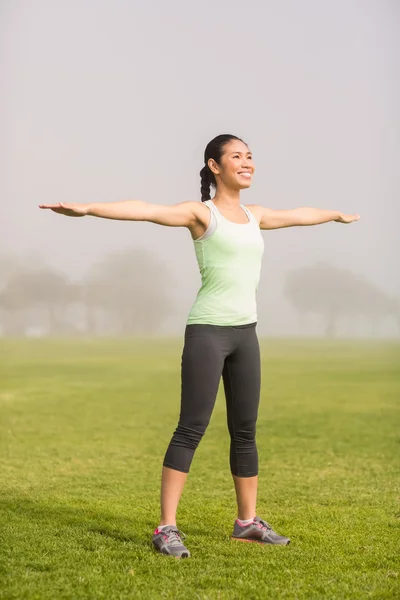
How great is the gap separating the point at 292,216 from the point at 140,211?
3.41ft

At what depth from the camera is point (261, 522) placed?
14.4ft

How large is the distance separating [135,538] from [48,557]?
61 cm

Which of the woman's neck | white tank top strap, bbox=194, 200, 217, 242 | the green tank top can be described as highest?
the woman's neck

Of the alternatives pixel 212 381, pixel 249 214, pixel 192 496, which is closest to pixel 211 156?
pixel 249 214

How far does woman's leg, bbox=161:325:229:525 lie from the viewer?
13.3 ft

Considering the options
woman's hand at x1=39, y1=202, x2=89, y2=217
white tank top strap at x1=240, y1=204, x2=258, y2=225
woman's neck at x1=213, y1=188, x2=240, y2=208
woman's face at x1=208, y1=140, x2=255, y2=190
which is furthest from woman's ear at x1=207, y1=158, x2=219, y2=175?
woman's hand at x1=39, y1=202, x2=89, y2=217

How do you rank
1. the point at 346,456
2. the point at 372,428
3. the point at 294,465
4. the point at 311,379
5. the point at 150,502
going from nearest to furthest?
the point at 150,502, the point at 294,465, the point at 346,456, the point at 372,428, the point at 311,379

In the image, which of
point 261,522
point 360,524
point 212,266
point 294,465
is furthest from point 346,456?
point 212,266

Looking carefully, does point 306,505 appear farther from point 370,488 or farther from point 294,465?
point 294,465

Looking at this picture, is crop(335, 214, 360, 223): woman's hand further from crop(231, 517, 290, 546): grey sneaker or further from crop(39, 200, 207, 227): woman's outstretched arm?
crop(231, 517, 290, 546): grey sneaker

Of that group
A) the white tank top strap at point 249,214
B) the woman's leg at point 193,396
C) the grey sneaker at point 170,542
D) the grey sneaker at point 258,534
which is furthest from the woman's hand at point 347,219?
the grey sneaker at point 170,542

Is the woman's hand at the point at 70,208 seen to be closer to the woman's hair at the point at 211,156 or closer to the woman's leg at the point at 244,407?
the woman's hair at the point at 211,156

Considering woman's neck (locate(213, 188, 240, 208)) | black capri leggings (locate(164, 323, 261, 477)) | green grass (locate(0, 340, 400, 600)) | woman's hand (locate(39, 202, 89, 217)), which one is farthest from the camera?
woman's neck (locate(213, 188, 240, 208))

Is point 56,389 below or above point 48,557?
below
